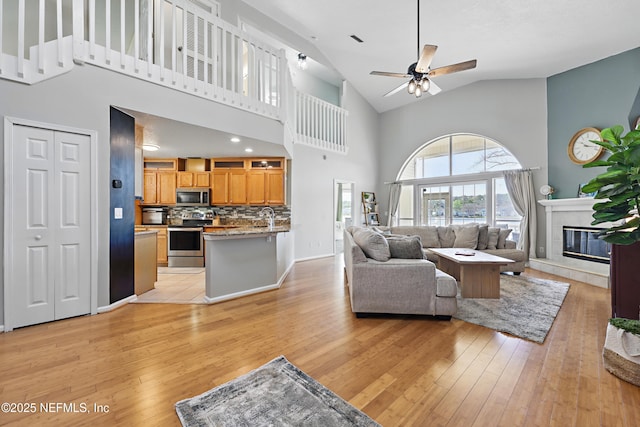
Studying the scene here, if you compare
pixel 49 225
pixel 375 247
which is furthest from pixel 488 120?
pixel 49 225

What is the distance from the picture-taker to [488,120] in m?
6.33

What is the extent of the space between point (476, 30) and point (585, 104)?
2.79m

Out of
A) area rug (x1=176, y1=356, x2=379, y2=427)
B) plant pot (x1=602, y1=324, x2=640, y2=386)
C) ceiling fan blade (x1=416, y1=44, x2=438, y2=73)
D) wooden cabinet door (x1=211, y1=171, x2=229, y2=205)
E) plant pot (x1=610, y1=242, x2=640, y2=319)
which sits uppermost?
ceiling fan blade (x1=416, y1=44, x2=438, y2=73)

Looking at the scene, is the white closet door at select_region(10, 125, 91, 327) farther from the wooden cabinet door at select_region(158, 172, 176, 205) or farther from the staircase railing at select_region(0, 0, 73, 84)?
the wooden cabinet door at select_region(158, 172, 176, 205)

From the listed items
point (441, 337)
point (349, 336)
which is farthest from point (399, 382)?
point (441, 337)

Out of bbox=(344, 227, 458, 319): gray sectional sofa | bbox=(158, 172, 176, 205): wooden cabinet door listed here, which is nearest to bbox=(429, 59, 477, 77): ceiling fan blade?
bbox=(344, 227, 458, 319): gray sectional sofa

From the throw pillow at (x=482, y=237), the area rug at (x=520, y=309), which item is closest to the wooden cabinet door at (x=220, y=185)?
the area rug at (x=520, y=309)

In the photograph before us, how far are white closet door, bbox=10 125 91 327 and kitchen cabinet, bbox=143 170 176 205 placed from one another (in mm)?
3002

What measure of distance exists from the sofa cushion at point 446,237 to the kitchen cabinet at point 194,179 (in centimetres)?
522

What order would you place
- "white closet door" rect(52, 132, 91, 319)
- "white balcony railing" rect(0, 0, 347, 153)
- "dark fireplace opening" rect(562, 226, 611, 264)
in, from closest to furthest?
"white balcony railing" rect(0, 0, 347, 153), "white closet door" rect(52, 132, 91, 319), "dark fireplace opening" rect(562, 226, 611, 264)

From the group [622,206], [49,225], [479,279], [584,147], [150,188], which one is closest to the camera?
[622,206]

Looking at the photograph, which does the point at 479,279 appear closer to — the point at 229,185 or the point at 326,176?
the point at 326,176

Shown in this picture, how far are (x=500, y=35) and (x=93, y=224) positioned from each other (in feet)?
22.1

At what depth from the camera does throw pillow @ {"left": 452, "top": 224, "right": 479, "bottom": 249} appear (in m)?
5.16
